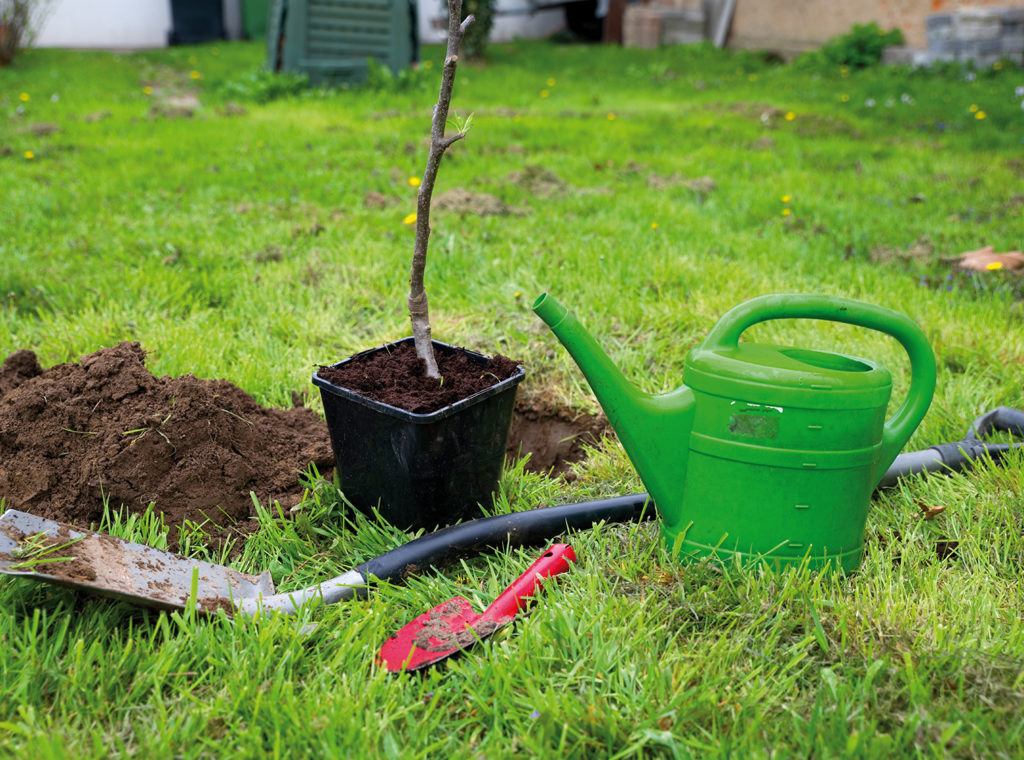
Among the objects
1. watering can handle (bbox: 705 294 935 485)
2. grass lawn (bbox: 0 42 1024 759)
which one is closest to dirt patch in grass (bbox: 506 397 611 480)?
grass lawn (bbox: 0 42 1024 759)

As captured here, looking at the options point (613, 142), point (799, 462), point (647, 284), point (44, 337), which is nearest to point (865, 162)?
point (613, 142)

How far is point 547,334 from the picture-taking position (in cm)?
271

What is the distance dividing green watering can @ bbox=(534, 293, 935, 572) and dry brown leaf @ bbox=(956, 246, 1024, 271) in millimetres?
2117

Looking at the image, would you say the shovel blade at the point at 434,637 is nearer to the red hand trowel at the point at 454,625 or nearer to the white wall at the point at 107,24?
the red hand trowel at the point at 454,625

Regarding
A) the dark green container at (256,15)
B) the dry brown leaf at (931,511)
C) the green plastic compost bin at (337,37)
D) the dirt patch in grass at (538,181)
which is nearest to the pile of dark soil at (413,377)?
the dry brown leaf at (931,511)

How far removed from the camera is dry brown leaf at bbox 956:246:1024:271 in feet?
10.9

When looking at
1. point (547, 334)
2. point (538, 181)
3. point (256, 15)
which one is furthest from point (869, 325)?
point (256, 15)

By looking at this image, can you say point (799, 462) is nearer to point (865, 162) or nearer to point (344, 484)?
point (344, 484)

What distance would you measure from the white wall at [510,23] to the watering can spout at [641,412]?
36.8 ft

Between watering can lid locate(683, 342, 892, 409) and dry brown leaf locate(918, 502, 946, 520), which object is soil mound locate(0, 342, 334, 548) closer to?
watering can lid locate(683, 342, 892, 409)

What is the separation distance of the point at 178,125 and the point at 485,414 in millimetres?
5213

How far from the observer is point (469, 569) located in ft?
5.54

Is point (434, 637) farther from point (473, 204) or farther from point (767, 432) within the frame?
point (473, 204)

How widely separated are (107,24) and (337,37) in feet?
20.2
